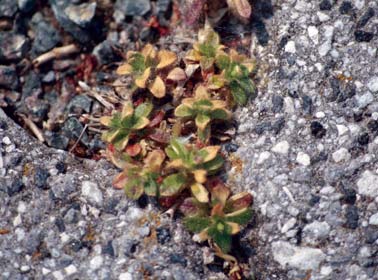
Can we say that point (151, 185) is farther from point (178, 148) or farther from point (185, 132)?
point (185, 132)

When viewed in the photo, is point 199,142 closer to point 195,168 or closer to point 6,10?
point 195,168

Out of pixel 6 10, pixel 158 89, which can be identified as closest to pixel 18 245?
pixel 158 89


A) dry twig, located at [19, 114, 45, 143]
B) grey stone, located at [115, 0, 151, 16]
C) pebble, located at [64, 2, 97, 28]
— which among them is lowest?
dry twig, located at [19, 114, 45, 143]

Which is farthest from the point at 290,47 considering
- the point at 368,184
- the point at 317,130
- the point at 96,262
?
the point at 96,262

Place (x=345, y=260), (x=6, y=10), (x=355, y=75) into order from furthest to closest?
(x=6, y=10) < (x=355, y=75) < (x=345, y=260)

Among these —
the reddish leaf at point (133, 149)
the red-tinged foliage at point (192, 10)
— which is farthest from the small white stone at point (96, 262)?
the red-tinged foliage at point (192, 10)

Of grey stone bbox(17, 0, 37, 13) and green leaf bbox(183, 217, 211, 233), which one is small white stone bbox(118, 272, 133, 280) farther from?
grey stone bbox(17, 0, 37, 13)

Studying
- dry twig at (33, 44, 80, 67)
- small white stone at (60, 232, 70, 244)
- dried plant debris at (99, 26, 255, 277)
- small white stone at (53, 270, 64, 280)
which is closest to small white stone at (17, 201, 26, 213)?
small white stone at (60, 232, 70, 244)
